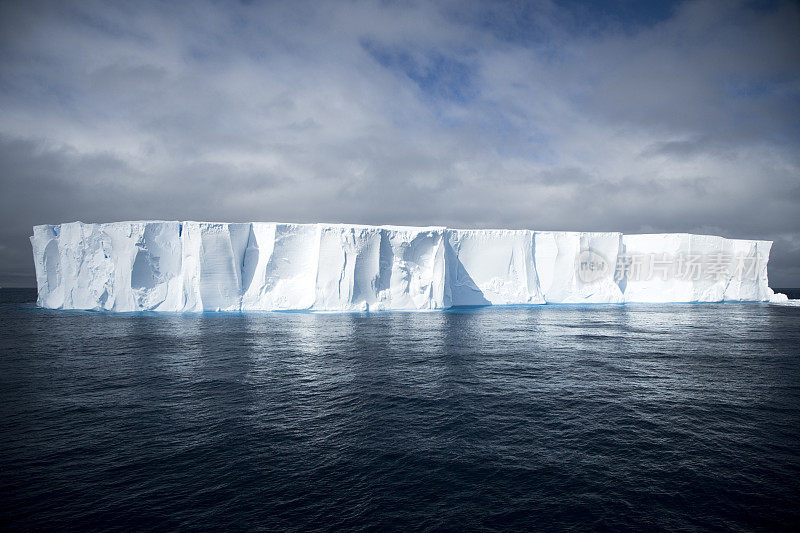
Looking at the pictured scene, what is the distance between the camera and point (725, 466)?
5375 millimetres

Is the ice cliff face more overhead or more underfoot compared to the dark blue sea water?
more overhead

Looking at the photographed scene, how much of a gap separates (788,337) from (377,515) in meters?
20.5

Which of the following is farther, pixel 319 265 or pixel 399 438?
pixel 319 265

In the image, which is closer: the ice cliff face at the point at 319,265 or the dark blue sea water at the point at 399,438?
the dark blue sea water at the point at 399,438

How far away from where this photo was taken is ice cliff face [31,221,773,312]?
25047mm

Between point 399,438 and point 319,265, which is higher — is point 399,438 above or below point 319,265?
below

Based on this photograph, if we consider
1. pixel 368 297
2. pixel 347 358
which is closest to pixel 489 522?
pixel 347 358

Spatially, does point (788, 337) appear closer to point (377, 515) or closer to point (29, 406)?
point (377, 515)

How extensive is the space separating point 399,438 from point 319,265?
65.8ft

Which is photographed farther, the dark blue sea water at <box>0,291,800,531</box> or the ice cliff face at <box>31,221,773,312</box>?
the ice cliff face at <box>31,221,773,312</box>

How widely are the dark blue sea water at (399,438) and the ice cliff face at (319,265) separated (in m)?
12.3

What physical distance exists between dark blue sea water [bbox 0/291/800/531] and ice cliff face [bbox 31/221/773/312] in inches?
483

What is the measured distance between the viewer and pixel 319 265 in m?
25.4

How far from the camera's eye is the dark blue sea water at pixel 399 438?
443 centimetres
